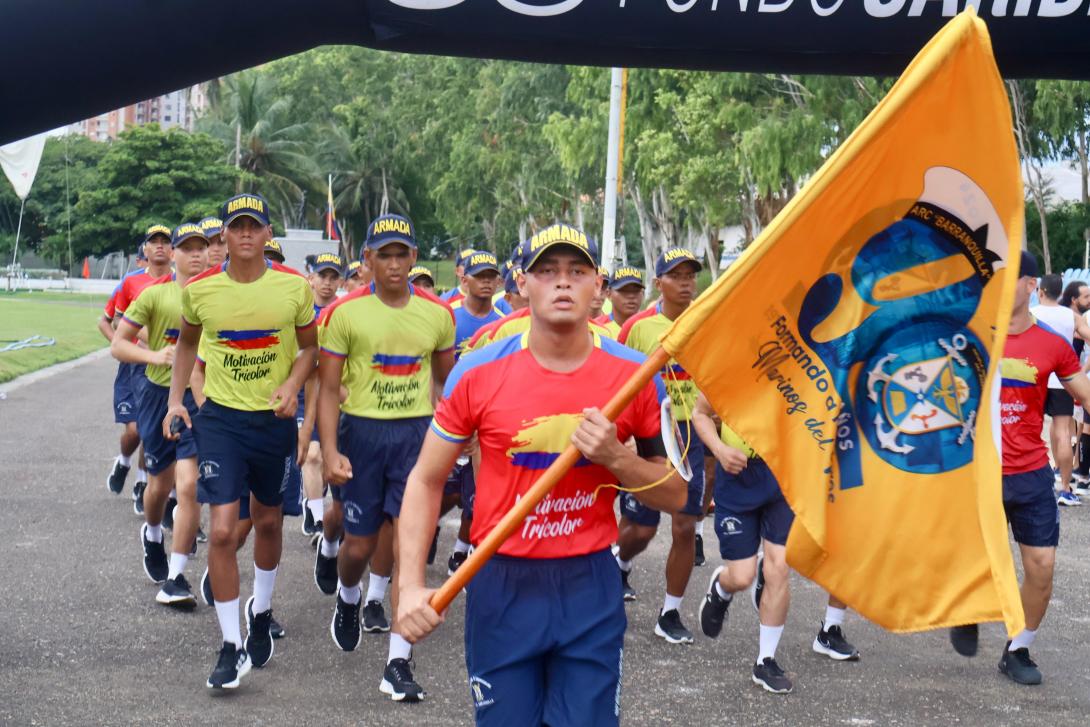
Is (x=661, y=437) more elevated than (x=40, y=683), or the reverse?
(x=661, y=437)

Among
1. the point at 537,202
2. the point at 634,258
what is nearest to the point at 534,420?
the point at 537,202

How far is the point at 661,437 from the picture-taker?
4789 millimetres

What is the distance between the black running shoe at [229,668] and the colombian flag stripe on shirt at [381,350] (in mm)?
1523

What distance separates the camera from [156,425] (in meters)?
10.1

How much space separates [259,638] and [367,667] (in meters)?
0.61

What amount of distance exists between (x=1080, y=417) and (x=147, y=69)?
43.0ft

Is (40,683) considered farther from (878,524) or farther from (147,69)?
(878,524)

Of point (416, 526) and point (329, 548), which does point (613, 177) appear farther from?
point (416, 526)

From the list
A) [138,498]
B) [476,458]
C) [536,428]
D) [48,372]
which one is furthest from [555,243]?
[48,372]

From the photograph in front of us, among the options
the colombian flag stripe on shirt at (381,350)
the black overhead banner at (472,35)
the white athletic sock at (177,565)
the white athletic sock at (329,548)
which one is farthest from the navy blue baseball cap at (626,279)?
the black overhead banner at (472,35)

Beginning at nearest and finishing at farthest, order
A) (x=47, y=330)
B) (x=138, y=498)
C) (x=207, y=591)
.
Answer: (x=207, y=591) < (x=138, y=498) < (x=47, y=330)

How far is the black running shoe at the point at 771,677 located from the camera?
24.3 feet

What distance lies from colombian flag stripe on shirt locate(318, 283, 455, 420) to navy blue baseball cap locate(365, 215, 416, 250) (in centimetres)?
27

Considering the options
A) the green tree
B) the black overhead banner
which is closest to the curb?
the black overhead banner
